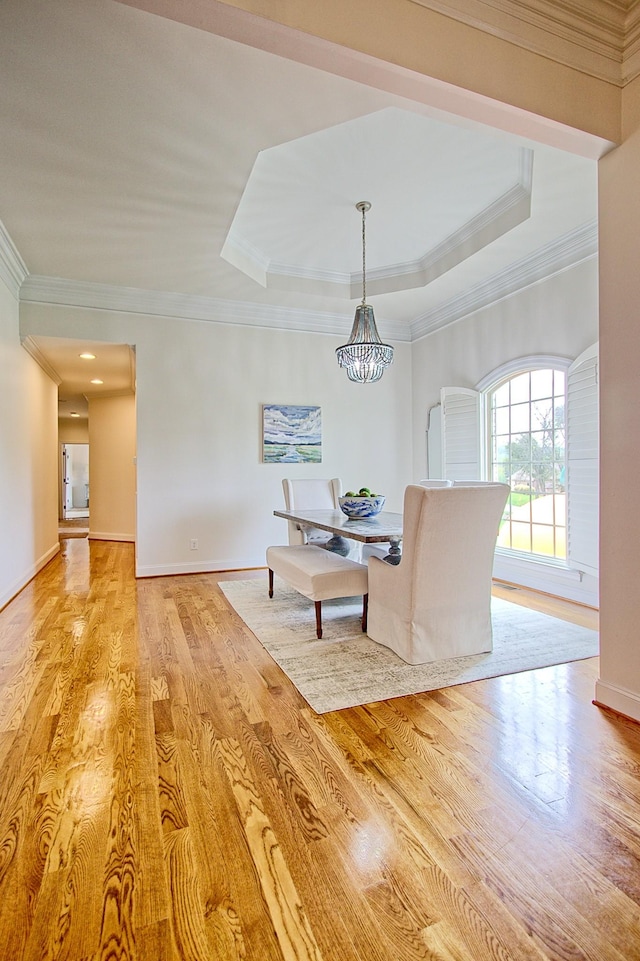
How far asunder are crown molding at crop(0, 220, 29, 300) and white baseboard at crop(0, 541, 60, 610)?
2583mm

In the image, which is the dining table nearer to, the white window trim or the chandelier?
the chandelier

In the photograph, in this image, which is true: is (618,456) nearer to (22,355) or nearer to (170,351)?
(170,351)

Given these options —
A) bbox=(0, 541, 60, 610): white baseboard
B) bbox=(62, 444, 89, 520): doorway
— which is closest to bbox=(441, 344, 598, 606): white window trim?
bbox=(0, 541, 60, 610): white baseboard

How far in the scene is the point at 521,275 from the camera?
436cm

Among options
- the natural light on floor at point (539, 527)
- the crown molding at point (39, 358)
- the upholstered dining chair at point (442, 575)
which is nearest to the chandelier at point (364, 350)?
the upholstered dining chair at point (442, 575)

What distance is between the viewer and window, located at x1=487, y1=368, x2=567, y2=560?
163 inches

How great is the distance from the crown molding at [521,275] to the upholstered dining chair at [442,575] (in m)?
2.42

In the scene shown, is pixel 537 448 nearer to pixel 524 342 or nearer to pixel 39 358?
pixel 524 342

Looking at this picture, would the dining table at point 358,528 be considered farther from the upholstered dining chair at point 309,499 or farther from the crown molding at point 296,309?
the crown molding at point 296,309

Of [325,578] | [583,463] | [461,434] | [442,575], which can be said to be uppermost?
[461,434]

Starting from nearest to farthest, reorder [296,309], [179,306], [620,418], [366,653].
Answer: [620,418], [366,653], [179,306], [296,309]

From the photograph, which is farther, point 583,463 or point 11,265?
point 11,265

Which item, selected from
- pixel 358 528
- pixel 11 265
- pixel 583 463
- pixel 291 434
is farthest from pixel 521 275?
pixel 11 265

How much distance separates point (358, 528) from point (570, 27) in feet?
8.31
